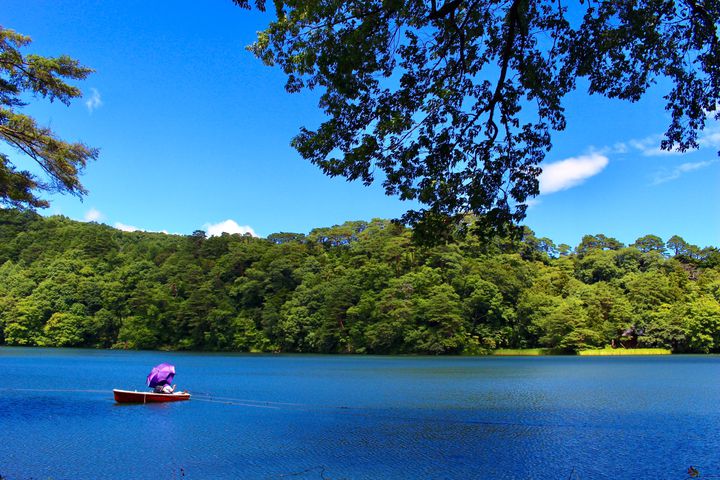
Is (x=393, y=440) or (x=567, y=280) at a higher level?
(x=567, y=280)

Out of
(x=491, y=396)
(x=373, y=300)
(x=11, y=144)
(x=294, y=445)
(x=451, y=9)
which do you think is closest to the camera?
(x=451, y=9)

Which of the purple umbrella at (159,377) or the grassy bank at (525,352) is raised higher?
the grassy bank at (525,352)

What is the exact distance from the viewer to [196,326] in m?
75.0

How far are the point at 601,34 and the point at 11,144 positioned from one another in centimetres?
1409

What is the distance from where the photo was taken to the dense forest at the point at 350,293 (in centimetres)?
6131

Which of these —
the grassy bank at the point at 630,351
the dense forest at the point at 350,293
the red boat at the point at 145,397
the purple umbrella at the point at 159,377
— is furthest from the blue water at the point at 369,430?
the grassy bank at the point at 630,351

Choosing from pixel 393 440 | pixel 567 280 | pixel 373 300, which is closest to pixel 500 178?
pixel 393 440

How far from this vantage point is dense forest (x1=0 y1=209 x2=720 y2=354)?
6131 cm

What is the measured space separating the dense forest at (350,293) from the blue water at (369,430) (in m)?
27.6

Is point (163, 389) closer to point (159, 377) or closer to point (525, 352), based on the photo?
point (159, 377)

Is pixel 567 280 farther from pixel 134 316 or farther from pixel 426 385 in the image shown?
pixel 134 316

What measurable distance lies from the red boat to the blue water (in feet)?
1.59

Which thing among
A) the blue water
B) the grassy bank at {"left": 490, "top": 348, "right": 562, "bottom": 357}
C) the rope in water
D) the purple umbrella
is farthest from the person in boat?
the grassy bank at {"left": 490, "top": 348, "right": 562, "bottom": 357}

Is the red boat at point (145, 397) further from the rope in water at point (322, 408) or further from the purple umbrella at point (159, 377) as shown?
the rope in water at point (322, 408)
